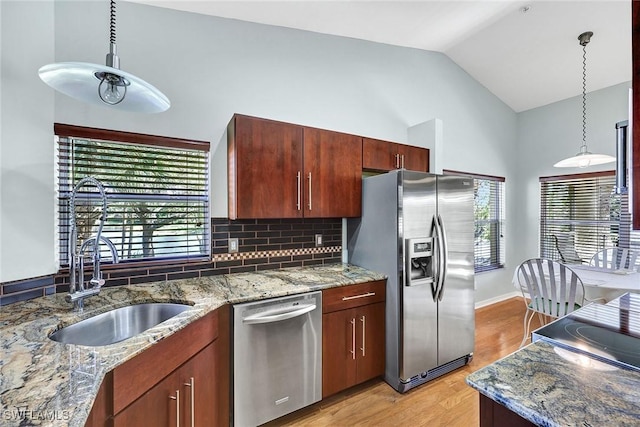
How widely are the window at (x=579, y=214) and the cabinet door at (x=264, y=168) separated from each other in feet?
13.6

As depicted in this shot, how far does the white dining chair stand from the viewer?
2.41 m

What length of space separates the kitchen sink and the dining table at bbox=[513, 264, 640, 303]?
10.3 ft

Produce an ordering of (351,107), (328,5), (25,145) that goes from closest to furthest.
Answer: (25,145), (328,5), (351,107)

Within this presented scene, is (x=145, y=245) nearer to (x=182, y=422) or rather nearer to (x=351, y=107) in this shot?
(x=182, y=422)

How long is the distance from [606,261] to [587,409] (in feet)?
12.3

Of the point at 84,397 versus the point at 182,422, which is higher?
the point at 84,397

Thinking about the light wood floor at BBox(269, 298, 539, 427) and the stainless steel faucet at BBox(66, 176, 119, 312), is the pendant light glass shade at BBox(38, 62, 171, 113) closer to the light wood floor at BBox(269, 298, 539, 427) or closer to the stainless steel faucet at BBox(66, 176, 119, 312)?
the stainless steel faucet at BBox(66, 176, 119, 312)

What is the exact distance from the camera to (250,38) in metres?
2.46

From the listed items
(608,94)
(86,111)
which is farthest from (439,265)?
(608,94)

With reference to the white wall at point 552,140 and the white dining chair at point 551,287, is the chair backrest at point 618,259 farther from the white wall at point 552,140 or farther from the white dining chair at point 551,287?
the white dining chair at point 551,287

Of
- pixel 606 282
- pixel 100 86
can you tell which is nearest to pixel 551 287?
pixel 606 282

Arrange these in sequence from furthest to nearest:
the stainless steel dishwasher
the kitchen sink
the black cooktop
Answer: the stainless steel dishwasher → the kitchen sink → the black cooktop

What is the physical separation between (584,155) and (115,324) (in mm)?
3891

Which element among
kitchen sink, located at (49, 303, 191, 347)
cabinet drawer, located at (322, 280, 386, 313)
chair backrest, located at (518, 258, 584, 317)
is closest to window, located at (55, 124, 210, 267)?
kitchen sink, located at (49, 303, 191, 347)
